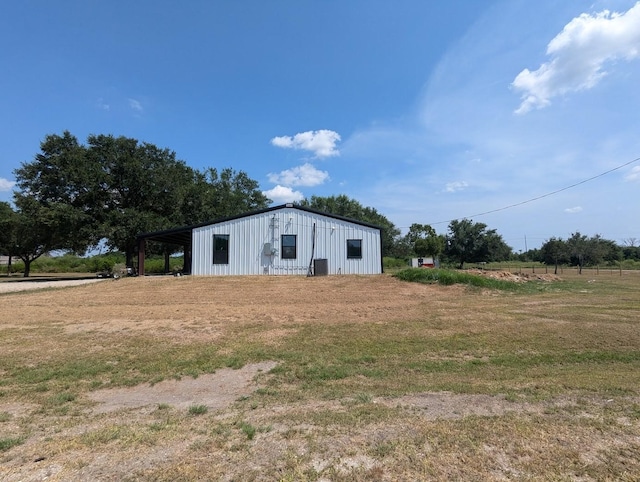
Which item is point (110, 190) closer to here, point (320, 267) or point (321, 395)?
point (320, 267)

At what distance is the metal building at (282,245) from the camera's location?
19047 mm

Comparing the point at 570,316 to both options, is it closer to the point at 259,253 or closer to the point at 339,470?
the point at 339,470

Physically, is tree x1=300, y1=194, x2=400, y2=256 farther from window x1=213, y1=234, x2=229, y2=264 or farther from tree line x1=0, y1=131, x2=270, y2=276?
window x1=213, y1=234, x2=229, y2=264

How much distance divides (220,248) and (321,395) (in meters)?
15.8

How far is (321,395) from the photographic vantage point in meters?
4.20

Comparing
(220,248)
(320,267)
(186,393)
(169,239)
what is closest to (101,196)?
(169,239)

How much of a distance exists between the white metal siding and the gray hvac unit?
48 cm

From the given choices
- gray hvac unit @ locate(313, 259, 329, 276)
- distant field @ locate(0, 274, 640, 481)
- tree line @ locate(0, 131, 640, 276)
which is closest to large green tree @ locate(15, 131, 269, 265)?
tree line @ locate(0, 131, 640, 276)

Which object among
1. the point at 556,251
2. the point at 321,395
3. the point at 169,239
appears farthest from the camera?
the point at 556,251

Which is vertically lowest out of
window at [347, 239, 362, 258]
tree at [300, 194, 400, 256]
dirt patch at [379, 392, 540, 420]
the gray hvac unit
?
dirt patch at [379, 392, 540, 420]

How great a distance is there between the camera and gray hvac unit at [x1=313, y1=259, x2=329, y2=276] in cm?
1910

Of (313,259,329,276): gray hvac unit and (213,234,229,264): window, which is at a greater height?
(213,234,229,264): window

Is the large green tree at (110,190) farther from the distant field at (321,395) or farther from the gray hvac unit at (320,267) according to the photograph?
the distant field at (321,395)

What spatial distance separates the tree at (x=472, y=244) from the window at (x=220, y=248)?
39.8 m
